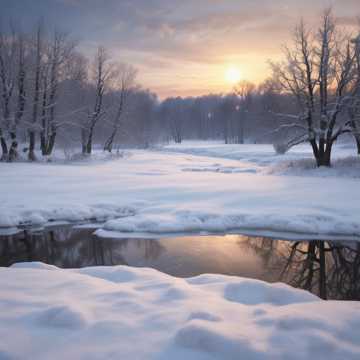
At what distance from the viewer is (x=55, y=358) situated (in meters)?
2.55

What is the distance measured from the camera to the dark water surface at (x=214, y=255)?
20.7 feet

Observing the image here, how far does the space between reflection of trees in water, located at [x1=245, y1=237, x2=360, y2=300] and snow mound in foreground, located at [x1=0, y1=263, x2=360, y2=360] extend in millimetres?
1841

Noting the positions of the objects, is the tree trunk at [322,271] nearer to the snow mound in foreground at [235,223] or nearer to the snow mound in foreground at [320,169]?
the snow mound in foreground at [235,223]

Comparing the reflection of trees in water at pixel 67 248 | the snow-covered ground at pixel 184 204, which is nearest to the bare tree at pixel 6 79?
the snow-covered ground at pixel 184 204

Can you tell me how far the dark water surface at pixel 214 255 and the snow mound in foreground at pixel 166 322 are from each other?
1995 millimetres

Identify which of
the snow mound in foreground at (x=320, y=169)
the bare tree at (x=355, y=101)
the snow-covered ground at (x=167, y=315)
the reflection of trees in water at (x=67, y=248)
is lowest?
the reflection of trees in water at (x=67, y=248)

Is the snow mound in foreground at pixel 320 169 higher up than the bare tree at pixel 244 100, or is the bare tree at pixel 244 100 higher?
the bare tree at pixel 244 100

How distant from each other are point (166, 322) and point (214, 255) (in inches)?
166

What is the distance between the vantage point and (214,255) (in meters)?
7.32

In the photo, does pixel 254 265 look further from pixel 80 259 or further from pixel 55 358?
pixel 55 358

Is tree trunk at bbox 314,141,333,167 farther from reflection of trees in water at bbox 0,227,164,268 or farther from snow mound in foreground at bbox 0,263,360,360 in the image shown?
snow mound in foreground at bbox 0,263,360,360

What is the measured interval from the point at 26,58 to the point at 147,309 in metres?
28.5

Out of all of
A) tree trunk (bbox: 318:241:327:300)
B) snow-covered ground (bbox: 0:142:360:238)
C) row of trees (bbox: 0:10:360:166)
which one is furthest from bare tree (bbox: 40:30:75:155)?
tree trunk (bbox: 318:241:327:300)

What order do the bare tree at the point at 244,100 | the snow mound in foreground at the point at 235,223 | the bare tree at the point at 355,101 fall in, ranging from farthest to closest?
the bare tree at the point at 244,100 < the bare tree at the point at 355,101 < the snow mound in foreground at the point at 235,223
